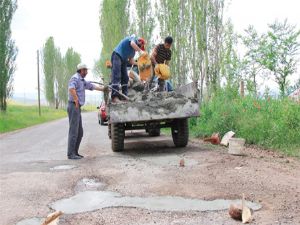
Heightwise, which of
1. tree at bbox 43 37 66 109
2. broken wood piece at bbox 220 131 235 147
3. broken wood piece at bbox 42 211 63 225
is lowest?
broken wood piece at bbox 42 211 63 225

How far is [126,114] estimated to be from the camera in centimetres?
831

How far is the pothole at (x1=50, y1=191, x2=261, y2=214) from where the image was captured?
4.57 metres

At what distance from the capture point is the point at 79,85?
8.57m

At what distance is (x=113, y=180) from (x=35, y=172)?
1702mm

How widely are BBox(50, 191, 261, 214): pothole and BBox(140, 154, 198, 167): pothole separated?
223 cm

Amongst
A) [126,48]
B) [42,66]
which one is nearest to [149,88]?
[126,48]

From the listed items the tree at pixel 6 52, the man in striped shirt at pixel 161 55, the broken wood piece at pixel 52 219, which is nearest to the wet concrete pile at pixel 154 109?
the man in striped shirt at pixel 161 55

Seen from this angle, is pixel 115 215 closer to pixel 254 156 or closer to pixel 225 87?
pixel 254 156

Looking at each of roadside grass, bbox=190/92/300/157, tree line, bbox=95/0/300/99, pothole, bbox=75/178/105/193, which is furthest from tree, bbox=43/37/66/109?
pothole, bbox=75/178/105/193

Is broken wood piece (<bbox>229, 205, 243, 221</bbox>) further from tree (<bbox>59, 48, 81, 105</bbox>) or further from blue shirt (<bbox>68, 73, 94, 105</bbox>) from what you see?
tree (<bbox>59, 48, 81, 105</bbox>)

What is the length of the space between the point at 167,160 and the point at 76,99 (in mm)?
2245

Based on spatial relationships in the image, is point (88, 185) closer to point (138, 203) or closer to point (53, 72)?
point (138, 203)

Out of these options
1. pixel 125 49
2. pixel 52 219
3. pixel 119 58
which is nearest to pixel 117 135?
pixel 119 58

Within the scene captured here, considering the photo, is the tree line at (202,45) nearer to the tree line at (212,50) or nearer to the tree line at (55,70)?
the tree line at (212,50)
